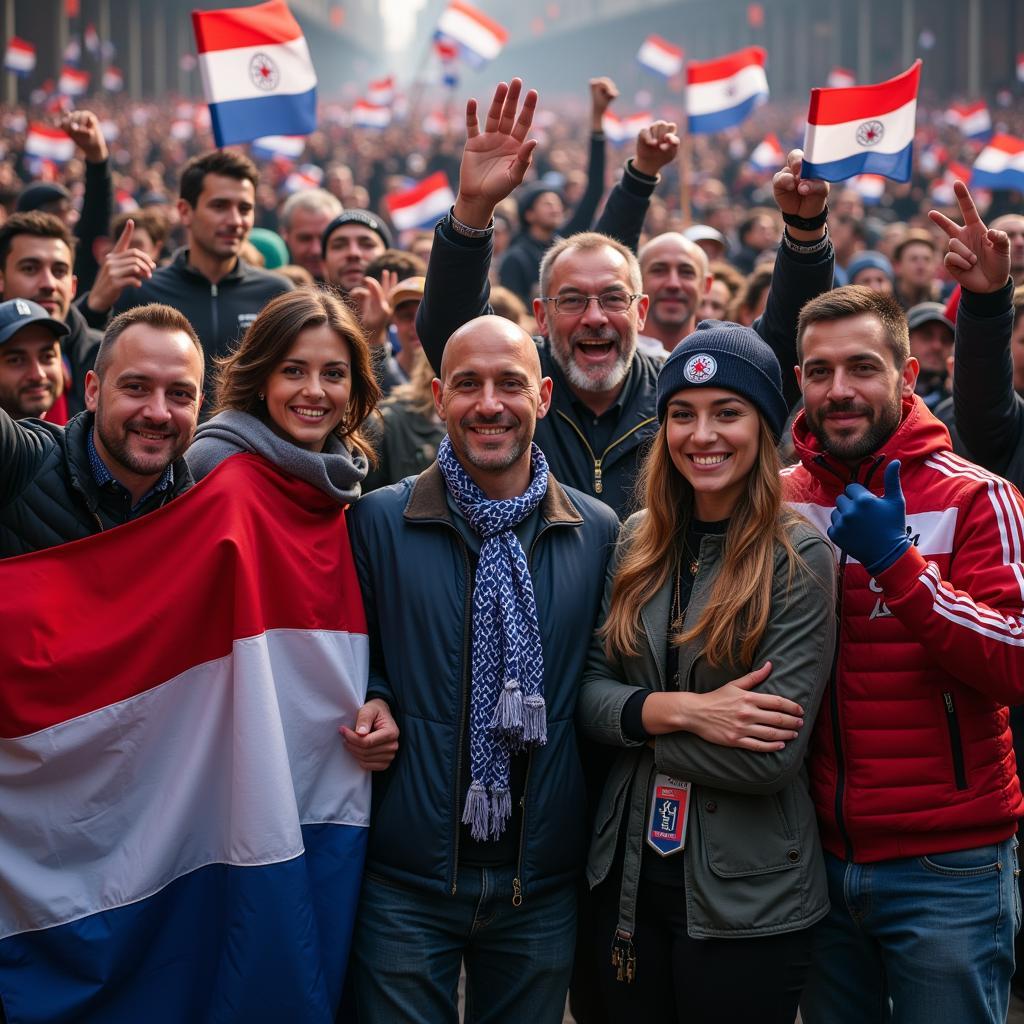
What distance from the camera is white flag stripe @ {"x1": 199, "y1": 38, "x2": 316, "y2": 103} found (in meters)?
6.75

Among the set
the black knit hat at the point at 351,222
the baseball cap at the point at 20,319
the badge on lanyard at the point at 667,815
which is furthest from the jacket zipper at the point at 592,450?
the black knit hat at the point at 351,222

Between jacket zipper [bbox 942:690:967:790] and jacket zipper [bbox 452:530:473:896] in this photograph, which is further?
jacket zipper [bbox 452:530:473:896]

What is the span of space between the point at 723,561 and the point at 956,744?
72cm

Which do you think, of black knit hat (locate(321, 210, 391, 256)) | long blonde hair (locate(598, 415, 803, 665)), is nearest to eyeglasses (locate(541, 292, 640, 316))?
long blonde hair (locate(598, 415, 803, 665))

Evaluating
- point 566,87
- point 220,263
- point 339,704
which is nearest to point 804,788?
point 339,704

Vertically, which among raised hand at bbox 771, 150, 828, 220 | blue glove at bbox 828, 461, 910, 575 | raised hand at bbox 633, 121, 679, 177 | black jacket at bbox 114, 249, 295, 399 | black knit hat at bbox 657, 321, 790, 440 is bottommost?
blue glove at bbox 828, 461, 910, 575

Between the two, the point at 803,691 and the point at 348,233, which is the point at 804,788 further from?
the point at 348,233

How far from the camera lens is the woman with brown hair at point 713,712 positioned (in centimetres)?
303

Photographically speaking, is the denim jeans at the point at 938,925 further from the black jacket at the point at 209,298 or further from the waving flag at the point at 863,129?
the black jacket at the point at 209,298

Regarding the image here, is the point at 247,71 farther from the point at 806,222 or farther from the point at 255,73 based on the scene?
the point at 806,222

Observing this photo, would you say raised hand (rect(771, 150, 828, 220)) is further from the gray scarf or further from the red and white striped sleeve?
the gray scarf

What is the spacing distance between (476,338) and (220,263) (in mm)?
3164

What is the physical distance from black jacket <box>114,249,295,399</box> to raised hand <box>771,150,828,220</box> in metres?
2.71

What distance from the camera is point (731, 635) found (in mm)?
3088
